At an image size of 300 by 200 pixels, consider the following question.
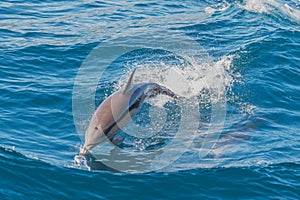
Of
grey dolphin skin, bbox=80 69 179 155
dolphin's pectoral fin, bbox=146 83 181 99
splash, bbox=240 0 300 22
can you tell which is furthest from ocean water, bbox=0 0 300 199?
grey dolphin skin, bbox=80 69 179 155

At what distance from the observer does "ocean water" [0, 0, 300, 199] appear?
486 inches

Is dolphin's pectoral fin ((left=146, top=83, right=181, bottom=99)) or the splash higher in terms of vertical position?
the splash

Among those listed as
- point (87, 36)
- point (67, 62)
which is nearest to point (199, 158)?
point (67, 62)

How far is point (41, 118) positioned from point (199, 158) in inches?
153

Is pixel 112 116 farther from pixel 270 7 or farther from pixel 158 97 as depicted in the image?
pixel 270 7

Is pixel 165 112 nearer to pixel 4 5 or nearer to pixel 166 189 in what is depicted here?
pixel 166 189

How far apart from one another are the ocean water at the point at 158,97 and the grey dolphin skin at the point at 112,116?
0.93 meters

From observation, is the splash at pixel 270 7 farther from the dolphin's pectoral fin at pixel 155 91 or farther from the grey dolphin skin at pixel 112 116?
the grey dolphin skin at pixel 112 116

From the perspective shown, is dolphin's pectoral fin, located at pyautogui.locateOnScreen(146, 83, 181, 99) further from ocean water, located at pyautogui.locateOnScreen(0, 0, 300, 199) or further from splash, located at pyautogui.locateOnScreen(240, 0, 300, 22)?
splash, located at pyautogui.locateOnScreen(240, 0, 300, 22)

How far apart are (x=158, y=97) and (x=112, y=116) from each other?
194 inches

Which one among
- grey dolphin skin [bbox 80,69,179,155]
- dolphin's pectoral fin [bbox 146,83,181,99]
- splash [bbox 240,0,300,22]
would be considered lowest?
grey dolphin skin [bbox 80,69,179,155]

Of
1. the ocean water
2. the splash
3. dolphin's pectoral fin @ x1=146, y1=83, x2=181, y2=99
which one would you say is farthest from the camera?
the splash

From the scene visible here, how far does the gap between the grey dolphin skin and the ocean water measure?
3.05ft

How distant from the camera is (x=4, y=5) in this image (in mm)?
24062
